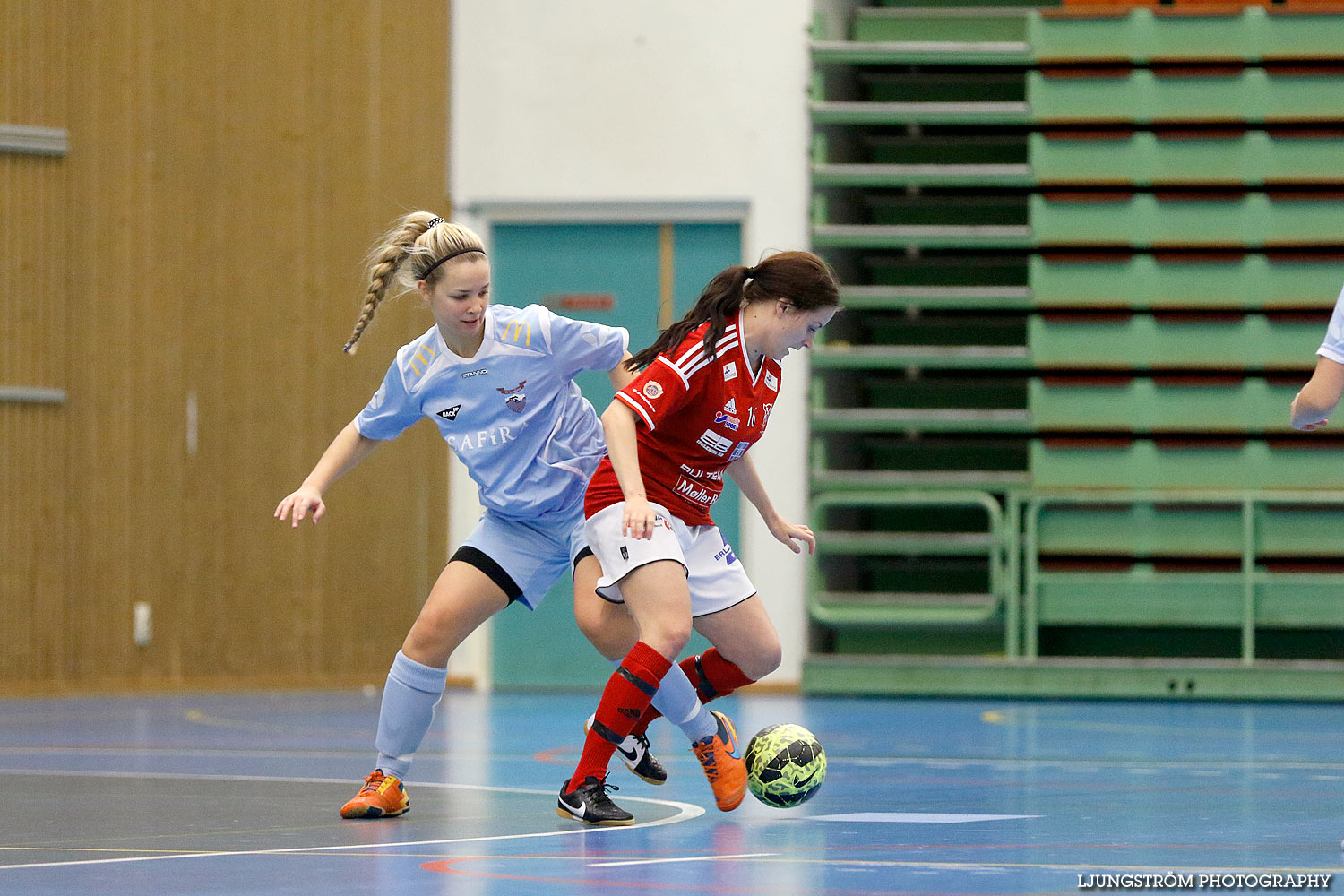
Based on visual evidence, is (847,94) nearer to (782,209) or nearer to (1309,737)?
(782,209)

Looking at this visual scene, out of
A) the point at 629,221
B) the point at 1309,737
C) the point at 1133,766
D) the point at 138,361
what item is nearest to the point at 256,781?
the point at 1133,766

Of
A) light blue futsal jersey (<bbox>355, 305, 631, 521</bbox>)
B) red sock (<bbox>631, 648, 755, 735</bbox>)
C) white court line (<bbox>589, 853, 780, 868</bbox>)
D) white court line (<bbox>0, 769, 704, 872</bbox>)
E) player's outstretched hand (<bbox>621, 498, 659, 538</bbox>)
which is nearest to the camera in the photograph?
white court line (<bbox>589, 853, 780, 868</bbox>)

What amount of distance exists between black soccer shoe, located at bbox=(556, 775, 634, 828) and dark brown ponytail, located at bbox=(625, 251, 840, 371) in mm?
1153

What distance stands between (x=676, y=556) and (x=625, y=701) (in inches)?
16.1

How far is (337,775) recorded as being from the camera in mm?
6266

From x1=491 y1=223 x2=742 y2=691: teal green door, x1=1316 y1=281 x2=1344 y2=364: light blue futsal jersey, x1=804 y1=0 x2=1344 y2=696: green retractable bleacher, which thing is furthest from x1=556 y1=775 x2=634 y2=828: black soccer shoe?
x1=491 y1=223 x2=742 y2=691: teal green door

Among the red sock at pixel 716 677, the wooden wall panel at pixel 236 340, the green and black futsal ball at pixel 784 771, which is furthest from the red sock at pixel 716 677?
the wooden wall panel at pixel 236 340

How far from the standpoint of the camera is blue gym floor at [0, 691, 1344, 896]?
12.3 feet

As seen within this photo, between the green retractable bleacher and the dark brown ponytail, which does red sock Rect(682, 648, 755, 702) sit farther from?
the green retractable bleacher

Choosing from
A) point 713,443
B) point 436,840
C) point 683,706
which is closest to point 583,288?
point 713,443

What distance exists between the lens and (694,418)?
489 centimetres

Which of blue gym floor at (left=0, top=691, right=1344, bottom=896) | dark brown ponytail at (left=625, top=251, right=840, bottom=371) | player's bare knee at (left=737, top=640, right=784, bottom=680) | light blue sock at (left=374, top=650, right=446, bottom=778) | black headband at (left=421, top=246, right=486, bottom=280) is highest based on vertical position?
black headband at (left=421, top=246, right=486, bottom=280)

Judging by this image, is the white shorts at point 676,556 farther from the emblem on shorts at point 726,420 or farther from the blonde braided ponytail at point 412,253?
the blonde braided ponytail at point 412,253

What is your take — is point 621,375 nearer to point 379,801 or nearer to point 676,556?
point 676,556
